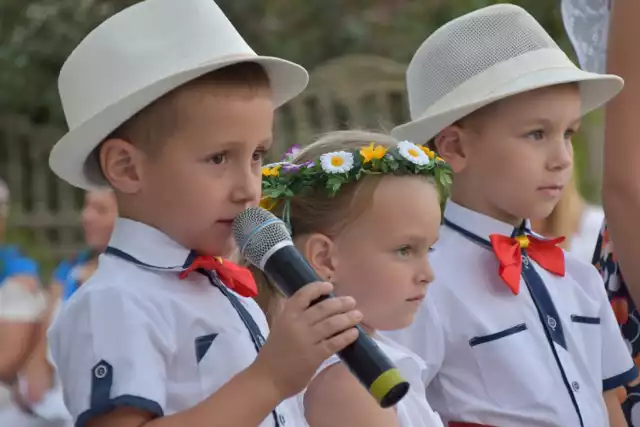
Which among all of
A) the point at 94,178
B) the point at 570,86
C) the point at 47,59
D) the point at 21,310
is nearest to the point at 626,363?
the point at 570,86

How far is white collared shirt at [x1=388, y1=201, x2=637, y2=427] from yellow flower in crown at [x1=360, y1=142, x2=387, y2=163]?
521 mm

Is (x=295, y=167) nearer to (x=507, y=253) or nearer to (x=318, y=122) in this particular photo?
(x=507, y=253)

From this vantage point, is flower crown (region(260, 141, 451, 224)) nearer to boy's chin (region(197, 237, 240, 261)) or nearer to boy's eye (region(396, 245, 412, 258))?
boy's eye (region(396, 245, 412, 258))

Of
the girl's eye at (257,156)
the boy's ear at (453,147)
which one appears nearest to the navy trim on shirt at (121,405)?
the girl's eye at (257,156)

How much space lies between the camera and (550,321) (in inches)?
126

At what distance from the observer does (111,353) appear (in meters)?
2.25

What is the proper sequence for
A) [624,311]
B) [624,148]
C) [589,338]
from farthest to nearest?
[624,311]
[589,338]
[624,148]

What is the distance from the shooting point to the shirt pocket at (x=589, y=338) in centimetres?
324

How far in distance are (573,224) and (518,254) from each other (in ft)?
7.60

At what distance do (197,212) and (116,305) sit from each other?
0.25 m

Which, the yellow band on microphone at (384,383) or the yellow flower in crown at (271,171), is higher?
the yellow band on microphone at (384,383)

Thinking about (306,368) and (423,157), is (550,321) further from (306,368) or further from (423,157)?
(306,368)

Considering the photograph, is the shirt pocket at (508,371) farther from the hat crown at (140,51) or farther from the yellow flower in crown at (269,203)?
the hat crown at (140,51)

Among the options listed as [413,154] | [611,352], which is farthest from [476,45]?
[611,352]
